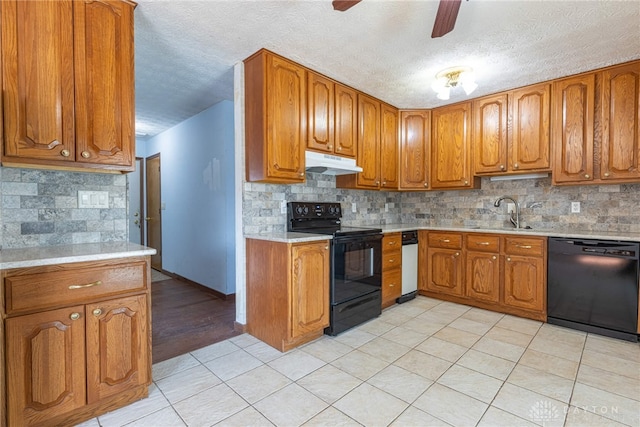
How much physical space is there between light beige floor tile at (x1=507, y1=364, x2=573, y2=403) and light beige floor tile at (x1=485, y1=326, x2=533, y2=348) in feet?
1.50

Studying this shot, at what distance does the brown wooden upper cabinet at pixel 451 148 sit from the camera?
363 cm

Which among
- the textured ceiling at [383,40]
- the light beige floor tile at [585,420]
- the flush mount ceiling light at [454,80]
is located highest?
the textured ceiling at [383,40]

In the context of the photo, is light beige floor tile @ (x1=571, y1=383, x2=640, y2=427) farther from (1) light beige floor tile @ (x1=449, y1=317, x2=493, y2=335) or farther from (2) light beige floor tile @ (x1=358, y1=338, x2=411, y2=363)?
(2) light beige floor tile @ (x1=358, y1=338, x2=411, y2=363)

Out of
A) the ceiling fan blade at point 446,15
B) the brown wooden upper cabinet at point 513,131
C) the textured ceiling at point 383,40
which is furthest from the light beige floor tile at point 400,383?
the brown wooden upper cabinet at point 513,131

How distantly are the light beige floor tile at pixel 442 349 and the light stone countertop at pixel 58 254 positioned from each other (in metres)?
2.11

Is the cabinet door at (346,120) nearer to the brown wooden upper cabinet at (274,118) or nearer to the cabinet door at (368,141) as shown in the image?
the cabinet door at (368,141)

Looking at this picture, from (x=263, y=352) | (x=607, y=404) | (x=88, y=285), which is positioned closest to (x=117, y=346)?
(x=88, y=285)

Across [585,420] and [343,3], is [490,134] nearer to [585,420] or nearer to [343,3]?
[343,3]

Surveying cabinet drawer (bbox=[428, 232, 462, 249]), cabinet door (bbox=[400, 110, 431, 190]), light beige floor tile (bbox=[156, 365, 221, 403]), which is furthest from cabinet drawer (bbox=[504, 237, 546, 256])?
light beige floor tile (bbox=[156, 365, 221, 403])

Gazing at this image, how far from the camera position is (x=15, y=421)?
4.50 ft

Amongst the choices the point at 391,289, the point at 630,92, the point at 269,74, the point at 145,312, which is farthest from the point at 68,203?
the point at 630,92

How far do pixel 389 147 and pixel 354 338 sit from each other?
91.7 inches

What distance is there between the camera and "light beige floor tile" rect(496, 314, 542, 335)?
2.79 meters

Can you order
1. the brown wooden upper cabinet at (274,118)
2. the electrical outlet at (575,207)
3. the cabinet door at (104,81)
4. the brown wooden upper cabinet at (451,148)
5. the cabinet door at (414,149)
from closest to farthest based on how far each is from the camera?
1. the cabinet door at (104,81)
2. the brown wooden upper cabinet at (274,118)
3. the electrical outlet at (575,207)
4. the brown wooden upper cabinet at (451,148)
5. the cabinet door at (414,149)
